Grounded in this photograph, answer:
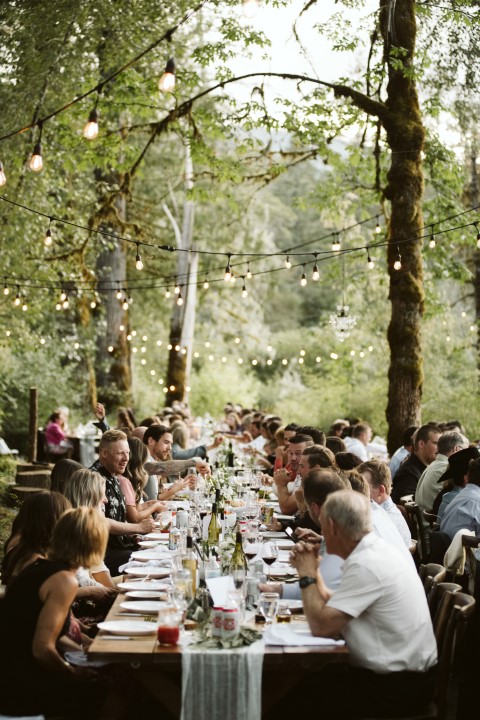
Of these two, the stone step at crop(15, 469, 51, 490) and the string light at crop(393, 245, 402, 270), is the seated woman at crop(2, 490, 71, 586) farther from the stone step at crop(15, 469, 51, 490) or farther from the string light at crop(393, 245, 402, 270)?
the stone step at crop(15, 469, 51, 490)

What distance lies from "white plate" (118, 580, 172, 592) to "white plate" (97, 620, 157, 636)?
1.68ft

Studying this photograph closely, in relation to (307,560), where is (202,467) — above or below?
below

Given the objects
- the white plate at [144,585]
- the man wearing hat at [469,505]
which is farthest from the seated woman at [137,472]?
the white plate at [144,585]

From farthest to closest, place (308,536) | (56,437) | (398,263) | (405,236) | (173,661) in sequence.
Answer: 1. (56,437)
2. (405,236)
3. (398,263)
4. (308,536)
5. (173,661)

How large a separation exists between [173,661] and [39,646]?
0.53 m

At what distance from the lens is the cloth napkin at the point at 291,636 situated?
10.8 feet

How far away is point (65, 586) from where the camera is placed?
337cm

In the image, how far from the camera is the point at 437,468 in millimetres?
6902

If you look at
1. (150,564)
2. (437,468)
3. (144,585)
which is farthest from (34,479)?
(144,585)

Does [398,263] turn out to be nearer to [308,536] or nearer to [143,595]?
[308,536]

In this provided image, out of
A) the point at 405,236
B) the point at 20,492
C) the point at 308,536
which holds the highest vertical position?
the point at 405,236

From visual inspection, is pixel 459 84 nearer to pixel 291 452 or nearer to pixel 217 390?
pixel 291 452

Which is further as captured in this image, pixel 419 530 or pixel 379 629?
pixel 419 530

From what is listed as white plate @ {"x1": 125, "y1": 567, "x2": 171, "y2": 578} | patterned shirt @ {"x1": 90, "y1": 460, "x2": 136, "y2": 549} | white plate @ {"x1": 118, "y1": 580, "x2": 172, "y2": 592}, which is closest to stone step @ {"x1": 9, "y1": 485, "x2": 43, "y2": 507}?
patterned shirt @ {"x1": 90, "y1": 460, "x2": 136, "y2": 549}
